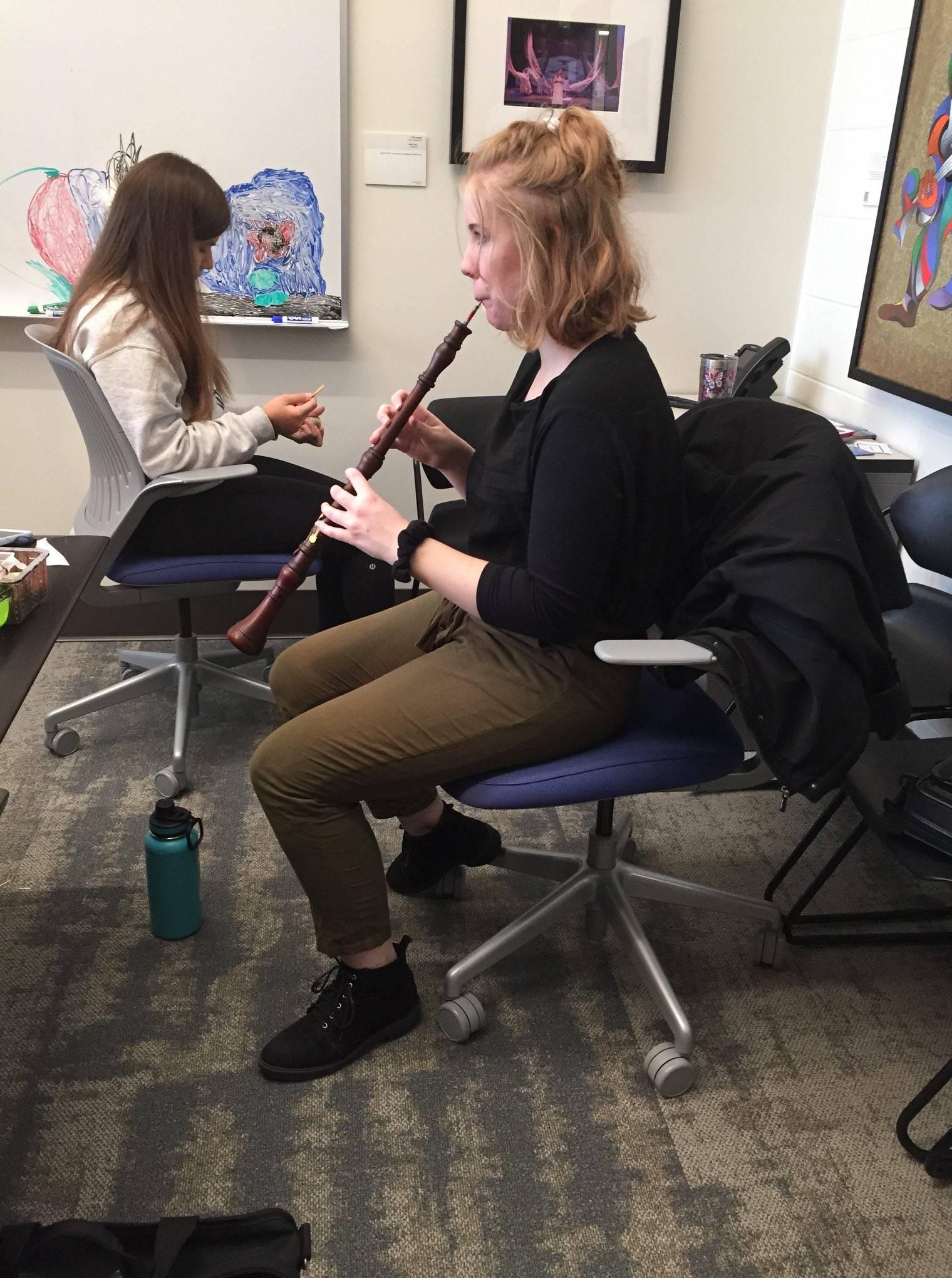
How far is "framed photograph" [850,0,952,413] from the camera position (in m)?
2.26

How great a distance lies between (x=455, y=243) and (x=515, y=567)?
5.79 feet

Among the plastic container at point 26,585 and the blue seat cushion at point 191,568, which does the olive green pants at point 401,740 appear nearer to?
the plastic container at point 26,585

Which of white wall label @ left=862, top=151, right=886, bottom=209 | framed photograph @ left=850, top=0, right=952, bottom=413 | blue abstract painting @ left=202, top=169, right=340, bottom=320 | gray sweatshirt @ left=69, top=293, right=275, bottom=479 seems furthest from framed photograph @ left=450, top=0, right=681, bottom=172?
gray sweatshirt @ left=69, top=293, right=275, bottom=479

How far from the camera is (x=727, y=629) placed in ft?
4.76

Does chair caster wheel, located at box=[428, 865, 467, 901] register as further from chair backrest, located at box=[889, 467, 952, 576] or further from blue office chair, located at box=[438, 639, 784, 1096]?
chair backrest, located at box=[889, 467, 952, 576]

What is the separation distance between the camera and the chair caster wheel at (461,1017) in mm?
1620

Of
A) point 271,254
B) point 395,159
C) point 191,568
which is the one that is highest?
point 395,159

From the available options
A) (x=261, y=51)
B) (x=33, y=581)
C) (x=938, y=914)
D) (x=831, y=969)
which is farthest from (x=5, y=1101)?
(x=261, y=51)

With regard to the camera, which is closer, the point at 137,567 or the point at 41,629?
the point at 41,629

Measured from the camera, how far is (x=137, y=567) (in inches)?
87.7

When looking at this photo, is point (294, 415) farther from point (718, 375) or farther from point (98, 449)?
point (718, 375)

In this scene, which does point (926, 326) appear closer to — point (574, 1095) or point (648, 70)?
point (648, 70)

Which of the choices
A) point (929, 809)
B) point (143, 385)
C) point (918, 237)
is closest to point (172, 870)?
point (143, 385)

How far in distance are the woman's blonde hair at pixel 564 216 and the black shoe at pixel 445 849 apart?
88cm
